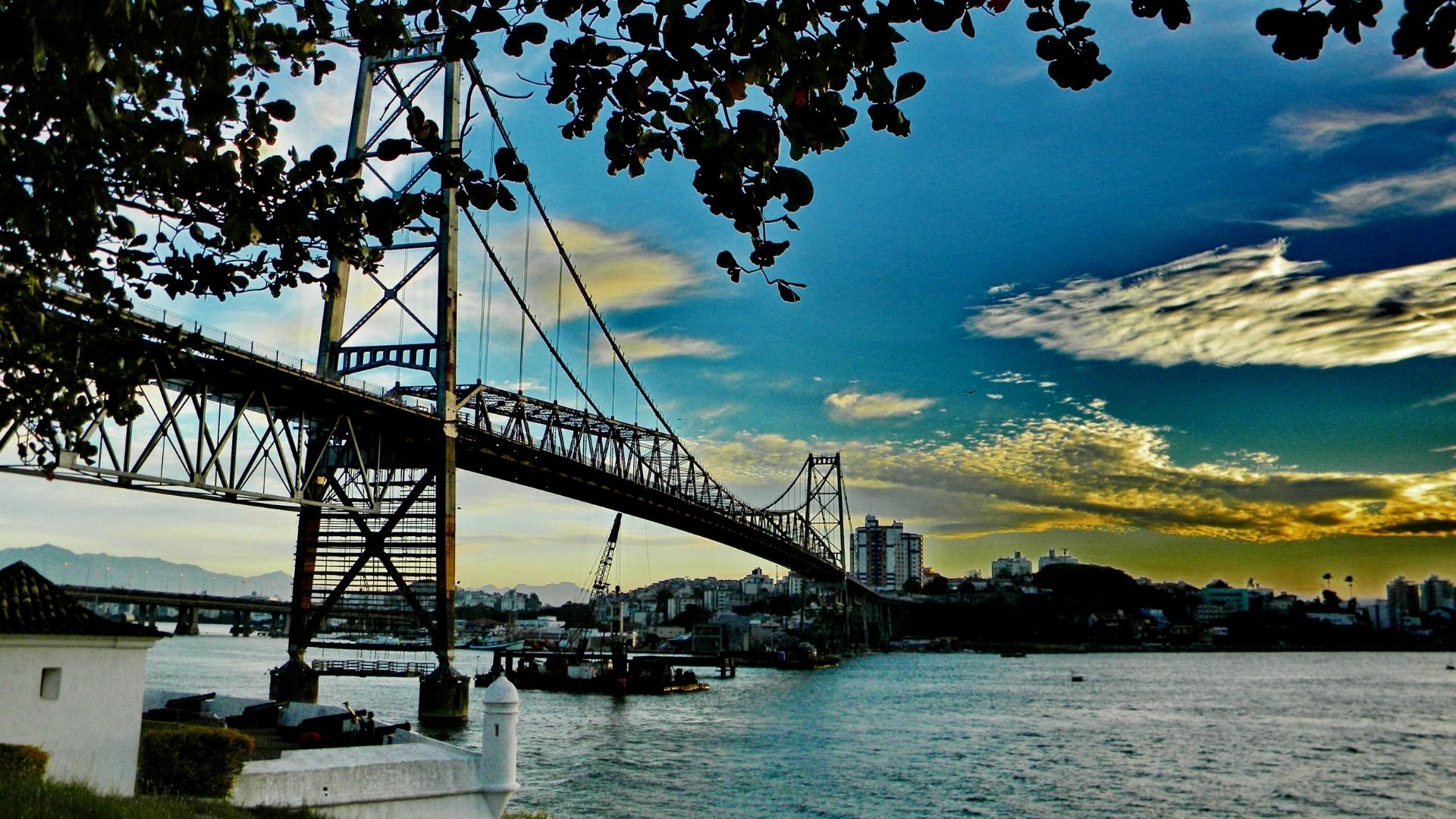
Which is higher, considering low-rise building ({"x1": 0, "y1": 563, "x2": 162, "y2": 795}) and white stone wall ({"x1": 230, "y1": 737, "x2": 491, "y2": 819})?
low-rise building ({"x1": 0, "y1": 563, "x2": 162, "y2": 795})

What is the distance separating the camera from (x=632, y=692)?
72.9 metres

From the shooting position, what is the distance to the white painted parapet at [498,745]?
20297mm

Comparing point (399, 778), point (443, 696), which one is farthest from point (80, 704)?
point (443, 696)

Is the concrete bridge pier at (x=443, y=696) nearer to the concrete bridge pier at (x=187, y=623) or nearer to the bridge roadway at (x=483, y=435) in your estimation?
the bridge roadway at (x=483, y=435)

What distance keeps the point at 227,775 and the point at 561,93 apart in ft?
48.0

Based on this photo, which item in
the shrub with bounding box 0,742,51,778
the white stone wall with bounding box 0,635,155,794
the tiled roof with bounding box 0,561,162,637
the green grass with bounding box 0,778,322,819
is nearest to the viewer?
the green grass with bounding box 0,778,322,819

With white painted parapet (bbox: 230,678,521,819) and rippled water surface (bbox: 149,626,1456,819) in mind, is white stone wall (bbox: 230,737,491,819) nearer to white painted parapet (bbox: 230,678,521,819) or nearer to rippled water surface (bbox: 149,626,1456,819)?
white painted parapet (bbox: 230,678,521,819)

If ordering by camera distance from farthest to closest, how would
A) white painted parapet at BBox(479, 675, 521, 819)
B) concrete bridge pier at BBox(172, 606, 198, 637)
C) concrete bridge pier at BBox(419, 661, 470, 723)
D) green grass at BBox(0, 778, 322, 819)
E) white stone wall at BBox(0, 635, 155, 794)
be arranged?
concrete bridge pier at BBox(172, 606, 198, 637), concrete bridge pier at BBox(419, 661, 470, 723), white painted parapet at BBox(479, 675, 521, 819), white stone wall at BBox(0, 635, 155, 794), green grass at BBox(0, 778, 322, 819)

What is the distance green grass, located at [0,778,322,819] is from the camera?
1037 centimetres

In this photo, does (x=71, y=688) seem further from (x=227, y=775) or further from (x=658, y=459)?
(x=658, y=459)

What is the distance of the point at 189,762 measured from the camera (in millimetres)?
16016

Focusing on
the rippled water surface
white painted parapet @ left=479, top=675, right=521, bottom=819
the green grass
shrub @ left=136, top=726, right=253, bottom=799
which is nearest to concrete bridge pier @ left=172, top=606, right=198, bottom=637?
the rippled water surface

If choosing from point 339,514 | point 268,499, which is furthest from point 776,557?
point 268,499

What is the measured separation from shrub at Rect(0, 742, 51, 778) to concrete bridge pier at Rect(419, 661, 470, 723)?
27.5 metres
